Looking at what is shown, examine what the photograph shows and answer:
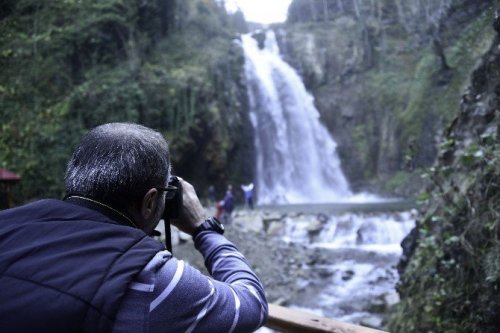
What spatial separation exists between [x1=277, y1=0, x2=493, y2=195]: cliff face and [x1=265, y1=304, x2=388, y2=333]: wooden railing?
18.5 meters

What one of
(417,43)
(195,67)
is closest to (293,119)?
(195,67)

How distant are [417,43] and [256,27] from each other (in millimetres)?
18048

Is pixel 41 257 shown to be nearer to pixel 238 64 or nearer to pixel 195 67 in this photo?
pixel 195 67

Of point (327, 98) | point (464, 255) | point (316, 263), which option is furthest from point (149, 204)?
point (327, 98)

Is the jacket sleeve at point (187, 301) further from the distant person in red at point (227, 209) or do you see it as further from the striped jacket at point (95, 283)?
the distant person in red at point (227, 209)

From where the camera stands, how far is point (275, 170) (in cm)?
2558

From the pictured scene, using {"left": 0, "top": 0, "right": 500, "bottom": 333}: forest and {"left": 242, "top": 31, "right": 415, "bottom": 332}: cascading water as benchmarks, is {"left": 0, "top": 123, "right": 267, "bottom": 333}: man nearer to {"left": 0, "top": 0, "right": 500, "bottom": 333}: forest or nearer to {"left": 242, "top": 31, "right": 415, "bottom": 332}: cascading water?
{"left": 0, "top": 0, "right": 500, "bottom": 333}: forest

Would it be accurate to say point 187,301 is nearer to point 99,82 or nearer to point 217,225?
point 217,225

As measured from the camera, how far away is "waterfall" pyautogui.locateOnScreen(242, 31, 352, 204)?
25375mm

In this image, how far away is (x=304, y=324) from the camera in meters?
1.99

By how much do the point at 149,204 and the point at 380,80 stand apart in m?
28.2

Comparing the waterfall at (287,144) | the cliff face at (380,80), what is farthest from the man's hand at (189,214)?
the waterfall at (287,144)

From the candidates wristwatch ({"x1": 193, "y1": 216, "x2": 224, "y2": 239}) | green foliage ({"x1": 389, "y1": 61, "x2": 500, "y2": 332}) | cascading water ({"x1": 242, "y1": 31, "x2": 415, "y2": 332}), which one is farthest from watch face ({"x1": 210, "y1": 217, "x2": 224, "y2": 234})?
cascading water ({"x1": 242, "y1": 31, "x2": 415, "y2": 332})

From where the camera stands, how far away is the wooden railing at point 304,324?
191 cm
